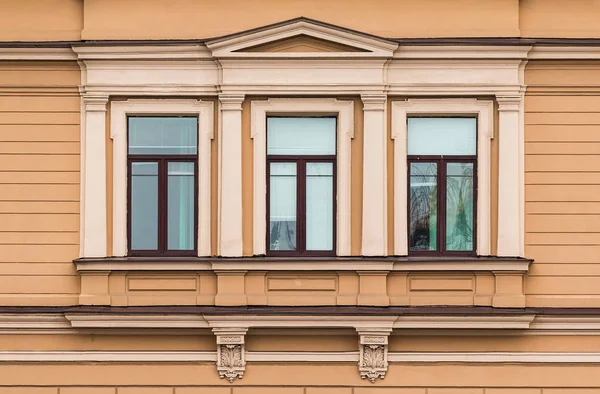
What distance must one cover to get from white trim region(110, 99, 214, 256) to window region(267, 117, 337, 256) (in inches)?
31.2

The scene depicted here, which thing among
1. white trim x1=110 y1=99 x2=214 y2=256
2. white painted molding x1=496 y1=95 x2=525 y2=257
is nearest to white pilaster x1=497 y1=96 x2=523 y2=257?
white painted molding x1=496 y1=95 x2=525 y2=257

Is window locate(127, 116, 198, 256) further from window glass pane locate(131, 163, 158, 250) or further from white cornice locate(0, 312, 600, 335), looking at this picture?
white cornice locate(0, 312, 600, 335)

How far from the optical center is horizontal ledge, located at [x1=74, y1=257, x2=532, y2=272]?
16.9 m

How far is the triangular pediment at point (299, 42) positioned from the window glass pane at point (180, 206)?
156cm

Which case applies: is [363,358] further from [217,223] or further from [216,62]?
[216,62]

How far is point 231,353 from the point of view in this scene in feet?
55.6

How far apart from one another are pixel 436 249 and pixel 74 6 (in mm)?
5572

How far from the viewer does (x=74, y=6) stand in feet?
56.5

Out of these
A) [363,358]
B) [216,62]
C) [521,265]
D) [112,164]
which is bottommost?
[363,358]

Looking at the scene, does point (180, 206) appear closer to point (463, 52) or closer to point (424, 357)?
point (424, 357)

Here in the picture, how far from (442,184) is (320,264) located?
6.18 feet

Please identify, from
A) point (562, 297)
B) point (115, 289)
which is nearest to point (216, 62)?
point (115, 289)

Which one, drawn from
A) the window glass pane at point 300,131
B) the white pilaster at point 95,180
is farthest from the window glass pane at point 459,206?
the white pilaster at point 95,180

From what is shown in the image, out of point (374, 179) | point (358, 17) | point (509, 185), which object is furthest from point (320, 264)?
point (358, 17)
